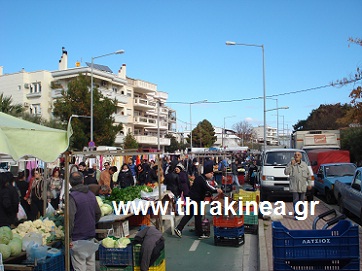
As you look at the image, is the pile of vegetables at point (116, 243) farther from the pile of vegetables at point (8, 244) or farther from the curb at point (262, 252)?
the curb at point (262, 252)

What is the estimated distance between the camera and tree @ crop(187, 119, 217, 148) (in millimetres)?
77481

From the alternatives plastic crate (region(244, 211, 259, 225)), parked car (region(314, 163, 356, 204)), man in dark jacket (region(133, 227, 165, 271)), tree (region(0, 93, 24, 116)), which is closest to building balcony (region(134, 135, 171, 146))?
tree (region(0, 93, 24, 116))

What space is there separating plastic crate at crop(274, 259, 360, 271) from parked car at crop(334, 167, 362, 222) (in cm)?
572

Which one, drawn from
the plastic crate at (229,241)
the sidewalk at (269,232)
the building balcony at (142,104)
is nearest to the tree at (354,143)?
the sidewalk at (269,232)

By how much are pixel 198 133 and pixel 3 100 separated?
4997 centimetres

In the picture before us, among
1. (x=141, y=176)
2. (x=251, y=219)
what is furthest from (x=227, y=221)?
Result: (x=141, y=176)

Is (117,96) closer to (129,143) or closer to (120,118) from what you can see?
(120,118)

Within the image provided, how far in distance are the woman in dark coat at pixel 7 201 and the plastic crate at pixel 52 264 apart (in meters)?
3.51

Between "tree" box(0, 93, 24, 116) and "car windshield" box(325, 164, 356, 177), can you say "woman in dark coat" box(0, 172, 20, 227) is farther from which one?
"tree" box(0, 93, 24, 116)

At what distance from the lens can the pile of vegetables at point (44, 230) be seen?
648cm

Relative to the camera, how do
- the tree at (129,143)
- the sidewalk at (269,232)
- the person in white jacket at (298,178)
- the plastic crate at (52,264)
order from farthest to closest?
1. the tree at (129,143)
2. the person in white jacket at (298,178)
3. the sidewalk at (269,232)
4. the plastic crate at (52,264)

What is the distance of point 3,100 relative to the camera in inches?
1242

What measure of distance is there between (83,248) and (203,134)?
7168 cm

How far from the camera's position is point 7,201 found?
883 cm
